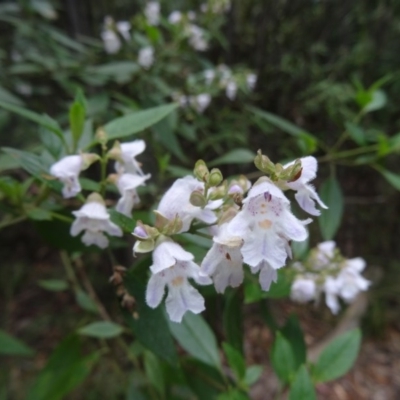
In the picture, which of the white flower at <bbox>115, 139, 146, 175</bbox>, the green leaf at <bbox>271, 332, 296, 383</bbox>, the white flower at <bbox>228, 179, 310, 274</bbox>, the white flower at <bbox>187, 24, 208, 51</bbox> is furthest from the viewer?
the white flower at <bbox>187, 24, 208, 51</bbox>

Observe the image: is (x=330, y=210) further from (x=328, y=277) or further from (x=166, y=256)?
(x=166, y=256)

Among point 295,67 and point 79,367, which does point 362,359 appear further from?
point 79,367

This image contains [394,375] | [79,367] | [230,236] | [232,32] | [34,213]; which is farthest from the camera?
[394,375]

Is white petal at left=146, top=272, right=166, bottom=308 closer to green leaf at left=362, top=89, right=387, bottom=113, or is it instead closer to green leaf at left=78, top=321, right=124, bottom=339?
green leaf at left=78, top=321, right=124, bottom=339

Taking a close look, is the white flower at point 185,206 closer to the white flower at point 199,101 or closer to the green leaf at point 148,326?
the green leaf at point 148,326

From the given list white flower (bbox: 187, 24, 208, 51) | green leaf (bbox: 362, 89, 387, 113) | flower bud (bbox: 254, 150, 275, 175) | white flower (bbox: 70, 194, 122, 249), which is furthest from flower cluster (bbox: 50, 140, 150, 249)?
white flower (bbox: 187, 24, 208, 51)

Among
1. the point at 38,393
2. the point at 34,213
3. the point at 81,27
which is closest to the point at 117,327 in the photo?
the point at 38,393
